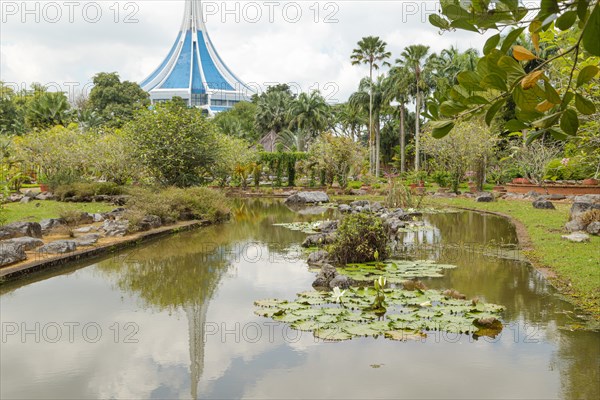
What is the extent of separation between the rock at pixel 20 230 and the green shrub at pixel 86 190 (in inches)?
355

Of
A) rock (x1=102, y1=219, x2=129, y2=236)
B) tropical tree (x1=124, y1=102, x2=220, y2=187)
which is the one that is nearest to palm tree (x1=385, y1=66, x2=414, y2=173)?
tropical tree (x1=124, y1=102, x2=220, y2=187)

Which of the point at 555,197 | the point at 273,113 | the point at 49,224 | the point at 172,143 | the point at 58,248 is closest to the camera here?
the point at 58,248

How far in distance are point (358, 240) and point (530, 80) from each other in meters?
7.15

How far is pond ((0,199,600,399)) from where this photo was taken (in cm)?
441

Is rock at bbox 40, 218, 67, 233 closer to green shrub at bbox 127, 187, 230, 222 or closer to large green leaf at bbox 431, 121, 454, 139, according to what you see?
green shrub at bbox 127, 187, 230, 222

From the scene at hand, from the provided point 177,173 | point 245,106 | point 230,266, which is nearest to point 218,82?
point 245,106

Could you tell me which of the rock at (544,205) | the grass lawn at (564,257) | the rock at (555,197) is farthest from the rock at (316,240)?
the rock at (555,197)

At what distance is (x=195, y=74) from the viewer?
314 feet

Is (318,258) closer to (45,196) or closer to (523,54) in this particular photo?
(523,54)

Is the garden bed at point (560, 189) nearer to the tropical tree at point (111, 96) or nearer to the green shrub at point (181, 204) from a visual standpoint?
the green shrub at point (181, 204)

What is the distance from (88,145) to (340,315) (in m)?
19.8

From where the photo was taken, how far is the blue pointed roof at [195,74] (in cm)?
9206

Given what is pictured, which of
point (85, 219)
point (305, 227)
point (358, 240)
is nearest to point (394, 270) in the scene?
point (358, 240)

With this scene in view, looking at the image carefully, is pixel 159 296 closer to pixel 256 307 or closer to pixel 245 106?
pixel 256 307
